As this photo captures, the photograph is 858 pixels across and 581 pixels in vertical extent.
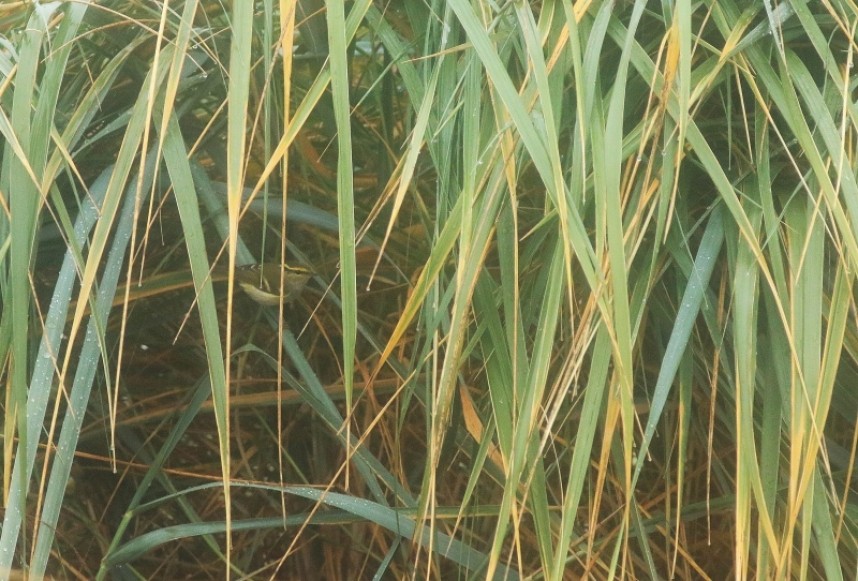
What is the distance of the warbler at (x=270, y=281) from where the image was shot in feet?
2.80

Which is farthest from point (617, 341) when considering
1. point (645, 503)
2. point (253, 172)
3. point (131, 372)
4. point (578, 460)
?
point (131, 372)

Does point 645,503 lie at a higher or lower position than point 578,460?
lower

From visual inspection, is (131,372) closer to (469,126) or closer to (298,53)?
(298,53)

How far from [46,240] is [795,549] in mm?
739

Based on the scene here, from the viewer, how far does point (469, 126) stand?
2.16 feet

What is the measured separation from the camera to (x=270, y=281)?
907mm

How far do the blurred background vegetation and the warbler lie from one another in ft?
0.06

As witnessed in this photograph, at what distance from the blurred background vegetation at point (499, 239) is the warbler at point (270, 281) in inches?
0.7

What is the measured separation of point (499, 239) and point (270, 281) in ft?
0.98

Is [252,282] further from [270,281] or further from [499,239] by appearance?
[499,239]

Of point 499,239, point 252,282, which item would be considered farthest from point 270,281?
point 499,239

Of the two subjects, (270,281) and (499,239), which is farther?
(270,281)

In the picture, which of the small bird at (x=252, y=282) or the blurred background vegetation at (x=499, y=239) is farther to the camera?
the small bird at (x=252, y=282)

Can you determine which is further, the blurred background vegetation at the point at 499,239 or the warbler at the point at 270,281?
the warbler at the point at 270,281
